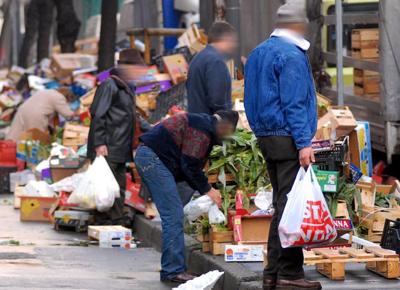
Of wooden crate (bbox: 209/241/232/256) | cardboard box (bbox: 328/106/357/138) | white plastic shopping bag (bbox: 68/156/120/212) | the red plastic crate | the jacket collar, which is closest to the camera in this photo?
the jacket collar

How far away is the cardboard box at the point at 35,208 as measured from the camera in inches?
534

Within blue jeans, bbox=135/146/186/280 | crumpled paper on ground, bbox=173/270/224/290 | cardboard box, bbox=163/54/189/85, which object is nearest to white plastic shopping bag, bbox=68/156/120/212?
blue jeans, bbox=135/146/186/280

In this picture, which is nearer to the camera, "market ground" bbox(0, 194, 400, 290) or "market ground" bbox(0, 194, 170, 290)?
"market ground" bbox(0, 194, 400, 290)

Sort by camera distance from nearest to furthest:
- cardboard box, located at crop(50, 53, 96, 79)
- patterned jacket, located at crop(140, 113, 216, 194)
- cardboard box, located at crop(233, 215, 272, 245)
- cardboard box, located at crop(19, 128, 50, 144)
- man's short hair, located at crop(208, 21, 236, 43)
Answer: patterned jacket, located at crop(140, 113, 216, 194) → cardboard box, located at crop(233, 215, 272, 245) → man's short hair, located at crop(208, 21, 236, 43) → cardboard box, located at crop(19, 128, 50, 144) → cardboard box, located at crop(50, 53, 96, 79)

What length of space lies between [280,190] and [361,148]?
331cm

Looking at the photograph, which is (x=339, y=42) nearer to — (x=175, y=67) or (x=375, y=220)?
(x=375, y=220)

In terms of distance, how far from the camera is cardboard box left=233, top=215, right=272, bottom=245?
368 inches

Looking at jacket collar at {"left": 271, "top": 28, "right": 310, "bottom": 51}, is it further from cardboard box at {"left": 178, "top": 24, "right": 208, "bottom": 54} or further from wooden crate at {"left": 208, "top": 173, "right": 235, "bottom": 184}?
cardboard box at {"left": 178, "top": 24, "right": 208, "bottom": 54}

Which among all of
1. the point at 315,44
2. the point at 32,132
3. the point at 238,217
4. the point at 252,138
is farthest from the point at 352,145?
the point at 32,132

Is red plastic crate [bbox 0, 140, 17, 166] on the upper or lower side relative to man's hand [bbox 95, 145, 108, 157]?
lower

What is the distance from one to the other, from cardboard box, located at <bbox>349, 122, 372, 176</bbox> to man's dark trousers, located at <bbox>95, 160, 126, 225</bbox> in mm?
2709

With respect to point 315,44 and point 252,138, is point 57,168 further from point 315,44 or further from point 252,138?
point 252,138

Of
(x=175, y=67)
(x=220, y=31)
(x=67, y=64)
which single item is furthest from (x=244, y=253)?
(x=67, y=64)

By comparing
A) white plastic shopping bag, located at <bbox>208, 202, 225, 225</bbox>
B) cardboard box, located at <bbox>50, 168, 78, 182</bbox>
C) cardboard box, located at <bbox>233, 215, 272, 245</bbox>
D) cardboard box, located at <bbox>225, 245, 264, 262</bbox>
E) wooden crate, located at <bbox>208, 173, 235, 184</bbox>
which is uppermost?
wooden crate, located at <bbox>208, 173, 235, 184</bbox>
